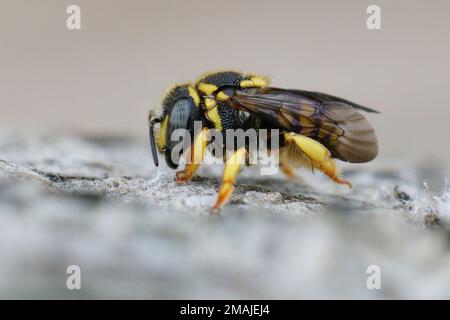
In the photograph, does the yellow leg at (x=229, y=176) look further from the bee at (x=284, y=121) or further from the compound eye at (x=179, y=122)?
the compound eye at (x=179, y=122)

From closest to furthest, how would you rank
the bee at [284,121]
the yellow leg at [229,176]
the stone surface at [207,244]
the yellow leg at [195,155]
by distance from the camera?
the stone surface at [207,244] → the yellow leg at [229,176] → the yellow leg at [195,155] → the bee at [284,121]

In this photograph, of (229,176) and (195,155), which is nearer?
(229,176)

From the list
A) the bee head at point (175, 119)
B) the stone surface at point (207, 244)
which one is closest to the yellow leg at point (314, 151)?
the stone surface at point (207, 244)

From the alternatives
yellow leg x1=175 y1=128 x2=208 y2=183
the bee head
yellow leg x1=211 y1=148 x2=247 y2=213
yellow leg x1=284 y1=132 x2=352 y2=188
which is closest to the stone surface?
yellow leg x1=211 y1=148 x2=247 y2=213

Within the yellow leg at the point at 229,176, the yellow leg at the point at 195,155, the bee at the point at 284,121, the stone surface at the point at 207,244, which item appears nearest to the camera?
the stone surface at the point at 207,244

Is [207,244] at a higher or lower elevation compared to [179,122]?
lower

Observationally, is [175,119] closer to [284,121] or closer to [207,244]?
[284,121]

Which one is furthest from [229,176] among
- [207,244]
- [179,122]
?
[207,244]
